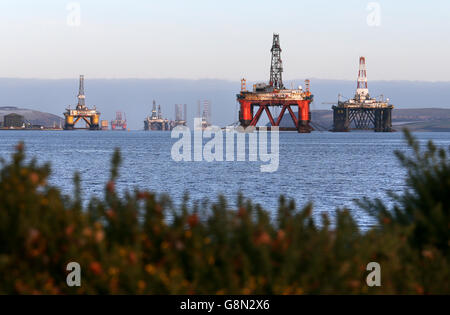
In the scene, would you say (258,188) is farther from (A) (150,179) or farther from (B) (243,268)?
(B) (243,268)

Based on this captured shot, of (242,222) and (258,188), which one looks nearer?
(242,222)

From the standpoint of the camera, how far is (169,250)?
628 cm

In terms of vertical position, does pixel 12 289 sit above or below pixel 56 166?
above

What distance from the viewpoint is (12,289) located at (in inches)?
240

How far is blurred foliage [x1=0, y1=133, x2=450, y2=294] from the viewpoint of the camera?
595 cm

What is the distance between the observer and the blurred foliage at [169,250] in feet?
19.5

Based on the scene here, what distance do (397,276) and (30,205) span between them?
13.2ft

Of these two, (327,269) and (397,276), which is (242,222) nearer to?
(327,269)
